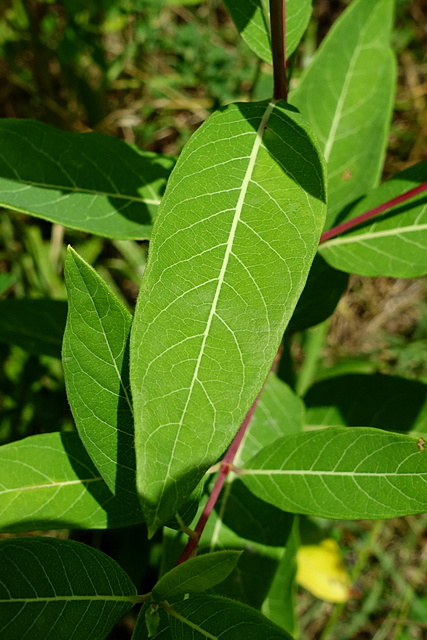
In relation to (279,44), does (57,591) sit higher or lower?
lower

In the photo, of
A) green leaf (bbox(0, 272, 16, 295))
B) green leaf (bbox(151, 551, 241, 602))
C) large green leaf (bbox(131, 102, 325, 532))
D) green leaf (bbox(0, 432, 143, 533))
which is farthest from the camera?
green leaf (bbox(0, 272, 16, 295))

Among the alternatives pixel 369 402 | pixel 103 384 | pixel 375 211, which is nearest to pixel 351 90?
pixel 375 211

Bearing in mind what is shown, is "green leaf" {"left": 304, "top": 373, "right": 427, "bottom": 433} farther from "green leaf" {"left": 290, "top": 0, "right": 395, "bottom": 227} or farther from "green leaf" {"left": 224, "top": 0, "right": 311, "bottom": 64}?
"green leaf" {"left": 224, "top": 0, "right": 311, "bottom": 64}

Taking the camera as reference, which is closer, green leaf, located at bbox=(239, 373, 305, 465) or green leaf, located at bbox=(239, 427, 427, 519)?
green leaf, located at bbox=(239, 427, 427, 519)

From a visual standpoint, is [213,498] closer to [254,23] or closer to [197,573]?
[197,573]

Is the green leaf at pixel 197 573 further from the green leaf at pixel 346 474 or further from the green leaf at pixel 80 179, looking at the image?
the green leaf at pixel 80 179

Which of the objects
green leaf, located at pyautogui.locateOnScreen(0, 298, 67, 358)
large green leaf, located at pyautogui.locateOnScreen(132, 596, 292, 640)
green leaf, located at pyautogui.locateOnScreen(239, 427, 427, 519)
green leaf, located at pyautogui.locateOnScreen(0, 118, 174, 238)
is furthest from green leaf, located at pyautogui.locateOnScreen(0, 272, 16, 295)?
large green leaf, located at pyautogui.locateOnScreen(132, 596, 292, 640)

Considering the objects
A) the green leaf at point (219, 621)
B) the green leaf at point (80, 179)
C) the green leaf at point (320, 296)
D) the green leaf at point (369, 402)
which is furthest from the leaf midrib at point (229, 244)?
the green leaf at point (369, 402)

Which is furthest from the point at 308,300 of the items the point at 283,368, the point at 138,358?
the point at 138,358
